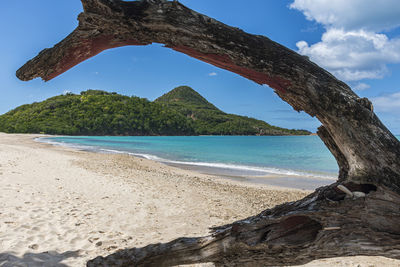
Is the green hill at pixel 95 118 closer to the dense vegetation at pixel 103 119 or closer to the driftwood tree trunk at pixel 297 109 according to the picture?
the dense vegetation at pixel 103 119

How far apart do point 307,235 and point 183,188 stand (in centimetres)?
813

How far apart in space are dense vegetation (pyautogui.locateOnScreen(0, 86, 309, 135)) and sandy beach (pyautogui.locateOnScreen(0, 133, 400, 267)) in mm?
73311

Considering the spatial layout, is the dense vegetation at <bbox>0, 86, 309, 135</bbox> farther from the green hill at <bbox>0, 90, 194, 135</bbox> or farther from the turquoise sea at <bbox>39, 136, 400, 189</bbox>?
the turquoise sea at <bbox>39, 136, 400, 189</bbox>

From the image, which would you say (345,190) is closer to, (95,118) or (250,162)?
(250,162)

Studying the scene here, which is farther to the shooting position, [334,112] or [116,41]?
[116,41]

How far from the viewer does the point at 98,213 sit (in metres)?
6.36

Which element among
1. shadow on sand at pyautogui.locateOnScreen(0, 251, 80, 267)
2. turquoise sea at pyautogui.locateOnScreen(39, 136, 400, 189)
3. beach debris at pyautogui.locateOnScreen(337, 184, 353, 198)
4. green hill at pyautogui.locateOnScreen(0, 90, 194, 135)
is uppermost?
green hill at pyautogui.locateOnScreen(0, 90, 194, 135)

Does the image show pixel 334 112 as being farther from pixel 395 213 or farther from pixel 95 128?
pixel 95 128

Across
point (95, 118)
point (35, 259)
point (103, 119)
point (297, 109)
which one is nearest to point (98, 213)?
point (35, 259)

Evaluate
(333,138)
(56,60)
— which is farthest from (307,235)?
(56,60)

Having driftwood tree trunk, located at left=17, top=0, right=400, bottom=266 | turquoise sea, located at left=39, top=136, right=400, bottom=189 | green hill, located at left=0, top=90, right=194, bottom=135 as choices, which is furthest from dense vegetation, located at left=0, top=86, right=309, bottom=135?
driftwood tree trunk, located at left=17, top=0, right=400, bottom=266

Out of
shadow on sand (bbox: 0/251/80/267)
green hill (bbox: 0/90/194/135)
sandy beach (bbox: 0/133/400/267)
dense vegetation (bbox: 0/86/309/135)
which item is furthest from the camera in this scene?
dense vegetation (bbox: 0/86/309/135)

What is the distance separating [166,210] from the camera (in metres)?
7.20

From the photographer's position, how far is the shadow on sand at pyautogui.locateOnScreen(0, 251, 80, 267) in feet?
12.2
